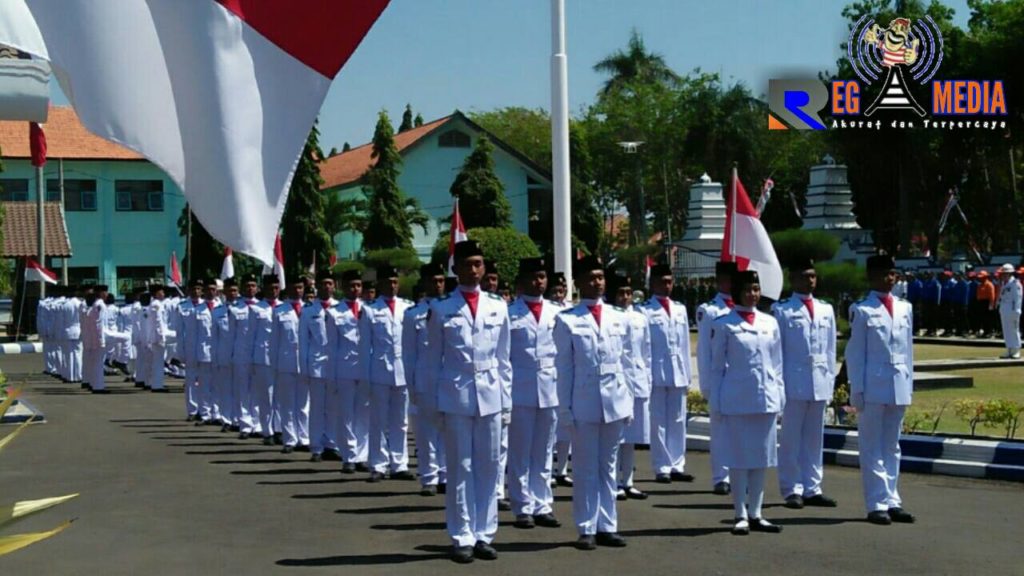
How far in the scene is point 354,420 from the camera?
14.8m

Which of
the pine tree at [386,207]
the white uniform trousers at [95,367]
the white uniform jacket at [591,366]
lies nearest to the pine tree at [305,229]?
the pine tree at [386,207]

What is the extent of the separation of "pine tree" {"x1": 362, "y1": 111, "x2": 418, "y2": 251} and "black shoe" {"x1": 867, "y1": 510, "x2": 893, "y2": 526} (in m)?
51.8

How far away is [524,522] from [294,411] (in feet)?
20.1

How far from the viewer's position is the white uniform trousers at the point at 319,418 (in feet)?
51.3

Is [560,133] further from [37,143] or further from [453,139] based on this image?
[453,139]

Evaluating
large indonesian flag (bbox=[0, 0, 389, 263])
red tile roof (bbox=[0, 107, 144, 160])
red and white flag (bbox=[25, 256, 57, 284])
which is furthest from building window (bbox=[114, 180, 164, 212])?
large indonesian flag (bbox=[0, 0, 389, 263])

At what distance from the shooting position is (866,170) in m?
60.3

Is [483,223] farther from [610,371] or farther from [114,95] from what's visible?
[114,95]

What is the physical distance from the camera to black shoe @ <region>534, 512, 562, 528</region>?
1107 cm

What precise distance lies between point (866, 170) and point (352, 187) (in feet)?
86.3

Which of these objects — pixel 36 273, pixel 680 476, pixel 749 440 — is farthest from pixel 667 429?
pixel 36 273

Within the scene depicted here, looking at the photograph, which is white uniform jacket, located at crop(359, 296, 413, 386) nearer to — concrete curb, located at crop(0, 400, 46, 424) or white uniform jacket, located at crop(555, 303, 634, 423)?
white uniform jacket, located at crop(555, 303, 634, 423)

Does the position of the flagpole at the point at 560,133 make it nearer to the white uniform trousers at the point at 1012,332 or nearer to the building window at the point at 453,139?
the white uniform trousers at the point at 1012,332

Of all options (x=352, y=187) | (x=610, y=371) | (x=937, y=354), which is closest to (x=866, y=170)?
(x=352, y=187)
